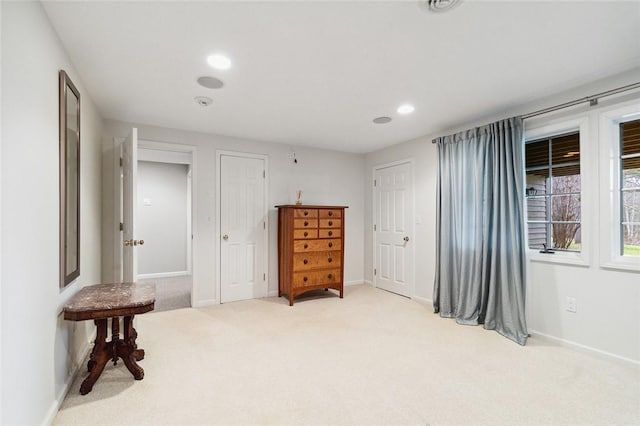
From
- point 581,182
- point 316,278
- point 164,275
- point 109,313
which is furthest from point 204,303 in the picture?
point 581,182

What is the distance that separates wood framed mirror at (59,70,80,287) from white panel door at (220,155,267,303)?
6.28 feet

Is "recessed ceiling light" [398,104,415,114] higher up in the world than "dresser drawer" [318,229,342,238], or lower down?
higher up

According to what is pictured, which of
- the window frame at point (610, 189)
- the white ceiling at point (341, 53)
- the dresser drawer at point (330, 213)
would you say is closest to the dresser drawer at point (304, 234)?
the dresser drawer at point (330, 213)

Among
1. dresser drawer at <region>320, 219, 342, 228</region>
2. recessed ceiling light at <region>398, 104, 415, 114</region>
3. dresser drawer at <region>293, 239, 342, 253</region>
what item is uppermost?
recessed ceiling light at <region>398, 104, 415, 114</region>

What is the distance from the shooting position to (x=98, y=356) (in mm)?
2135

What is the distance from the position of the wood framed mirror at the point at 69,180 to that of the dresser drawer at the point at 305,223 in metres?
2.34

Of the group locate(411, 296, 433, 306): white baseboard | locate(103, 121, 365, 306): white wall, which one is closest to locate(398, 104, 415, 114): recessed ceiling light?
locate(103, 121, 365, 306): white wall

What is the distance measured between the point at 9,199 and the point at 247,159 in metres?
3.12

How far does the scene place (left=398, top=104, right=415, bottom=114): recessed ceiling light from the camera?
305 centimetres

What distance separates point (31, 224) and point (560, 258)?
12.5ft

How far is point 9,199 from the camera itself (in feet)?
4.28

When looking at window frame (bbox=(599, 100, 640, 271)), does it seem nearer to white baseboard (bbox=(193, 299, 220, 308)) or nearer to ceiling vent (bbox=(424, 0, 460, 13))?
ceiling vent (bbox=(424, 0, 460, 13))

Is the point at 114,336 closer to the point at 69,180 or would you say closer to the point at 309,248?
the point at 69,180

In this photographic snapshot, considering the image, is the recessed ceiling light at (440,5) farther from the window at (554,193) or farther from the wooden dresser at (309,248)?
the wooden dresser at (309,248)
